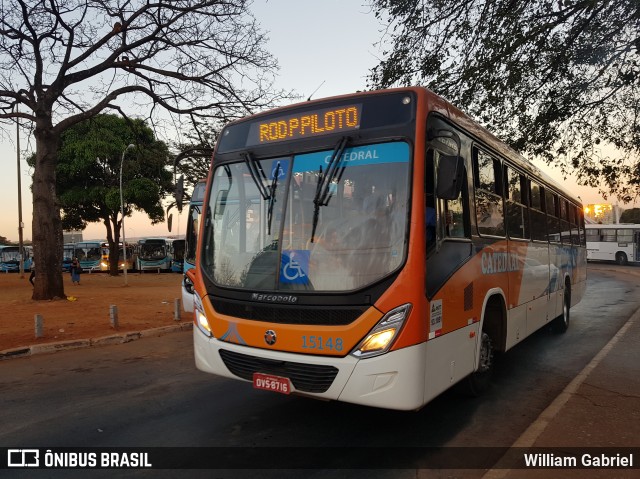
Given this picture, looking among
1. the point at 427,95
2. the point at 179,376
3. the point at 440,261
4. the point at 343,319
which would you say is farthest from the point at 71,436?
the point at 427,95

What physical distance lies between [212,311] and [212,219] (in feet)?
3.19

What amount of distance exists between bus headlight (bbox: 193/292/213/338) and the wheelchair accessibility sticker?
1.02 m

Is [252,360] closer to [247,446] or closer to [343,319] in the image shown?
[247,446]

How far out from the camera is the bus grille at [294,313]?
3.72 metres

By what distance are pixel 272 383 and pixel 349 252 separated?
1.31 meters

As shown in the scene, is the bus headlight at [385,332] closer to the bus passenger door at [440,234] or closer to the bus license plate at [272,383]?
the bus passenger door at [440,234]

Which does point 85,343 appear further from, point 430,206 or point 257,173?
point 430,206

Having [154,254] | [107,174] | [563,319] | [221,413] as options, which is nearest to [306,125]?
[221,413]

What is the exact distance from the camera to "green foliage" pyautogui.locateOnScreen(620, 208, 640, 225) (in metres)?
67.7

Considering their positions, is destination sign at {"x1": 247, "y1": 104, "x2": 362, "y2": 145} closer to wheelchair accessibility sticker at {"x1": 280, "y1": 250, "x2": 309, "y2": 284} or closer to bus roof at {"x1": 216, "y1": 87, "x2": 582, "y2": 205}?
bus roof at {"x1": 216, "y1": 87, "x2": 582, "y2": 205}

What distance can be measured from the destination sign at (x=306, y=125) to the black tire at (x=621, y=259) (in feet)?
129

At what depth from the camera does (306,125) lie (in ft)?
14.5

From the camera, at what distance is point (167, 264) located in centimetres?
4241

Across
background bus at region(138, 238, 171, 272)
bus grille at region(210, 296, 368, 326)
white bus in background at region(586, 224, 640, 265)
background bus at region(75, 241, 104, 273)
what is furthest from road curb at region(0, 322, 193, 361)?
background bus at region(75, 241, 104, 273)
